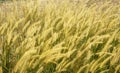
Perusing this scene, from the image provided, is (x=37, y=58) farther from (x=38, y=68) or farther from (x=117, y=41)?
(x=117, y=41)

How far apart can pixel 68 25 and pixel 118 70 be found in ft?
1.90

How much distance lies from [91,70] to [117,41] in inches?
27.9

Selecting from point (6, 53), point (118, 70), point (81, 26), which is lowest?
Answer: point (118, 70)

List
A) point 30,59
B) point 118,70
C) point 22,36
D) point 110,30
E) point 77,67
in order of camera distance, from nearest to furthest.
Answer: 1. point 30,59
2. point 77,67
3. point 118,70
4. point 22,36
5. point 110,30

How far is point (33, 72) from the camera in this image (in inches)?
85.2

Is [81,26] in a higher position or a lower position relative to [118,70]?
higher

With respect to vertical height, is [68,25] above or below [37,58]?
above

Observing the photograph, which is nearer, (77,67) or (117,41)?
(77,67)

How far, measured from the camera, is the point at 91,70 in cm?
216

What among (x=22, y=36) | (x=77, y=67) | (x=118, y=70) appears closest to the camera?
(x=77, y=67)

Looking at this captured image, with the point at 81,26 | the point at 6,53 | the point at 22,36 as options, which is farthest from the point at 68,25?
the point at 6,53

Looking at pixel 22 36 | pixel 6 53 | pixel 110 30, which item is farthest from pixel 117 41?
pixel 6 53

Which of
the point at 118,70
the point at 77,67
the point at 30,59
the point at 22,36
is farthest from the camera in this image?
the point at 22,36

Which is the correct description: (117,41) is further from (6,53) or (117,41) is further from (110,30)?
(6,53)
